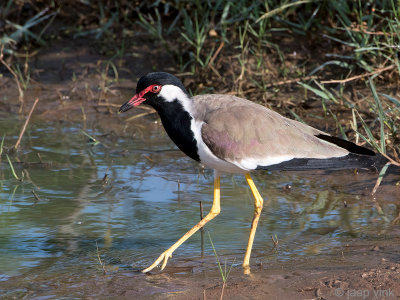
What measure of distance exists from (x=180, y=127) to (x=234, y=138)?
1.07 feet

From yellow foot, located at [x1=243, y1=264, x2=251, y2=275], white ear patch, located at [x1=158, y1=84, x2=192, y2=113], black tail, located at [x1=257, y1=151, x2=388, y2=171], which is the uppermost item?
white ear patch, located at [x1=158, y1=84, x2=192, y2=113]

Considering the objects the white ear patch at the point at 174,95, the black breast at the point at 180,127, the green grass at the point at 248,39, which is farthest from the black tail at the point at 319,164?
the green grass at the point at 248,39

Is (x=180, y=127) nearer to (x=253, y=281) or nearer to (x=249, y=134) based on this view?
(x=249, y=134)

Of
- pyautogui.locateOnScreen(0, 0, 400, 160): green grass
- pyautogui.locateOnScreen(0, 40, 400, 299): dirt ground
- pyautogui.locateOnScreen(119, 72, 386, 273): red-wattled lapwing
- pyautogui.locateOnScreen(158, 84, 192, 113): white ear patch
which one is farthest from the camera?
pyautogui.locateOnScreen(0, 0, 400, 160): green grass

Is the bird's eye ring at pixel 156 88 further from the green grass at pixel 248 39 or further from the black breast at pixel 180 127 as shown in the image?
the green grass at pixel 248 39

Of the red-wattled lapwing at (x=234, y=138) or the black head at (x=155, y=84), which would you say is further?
the black head at (x=155, y=84)

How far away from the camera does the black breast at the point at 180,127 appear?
4.15m

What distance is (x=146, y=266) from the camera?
13.7ft

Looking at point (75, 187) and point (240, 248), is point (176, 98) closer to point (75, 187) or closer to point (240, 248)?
point (240, 248)

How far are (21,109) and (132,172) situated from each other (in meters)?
2.05

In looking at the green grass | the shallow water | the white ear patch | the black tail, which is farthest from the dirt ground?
the green grass

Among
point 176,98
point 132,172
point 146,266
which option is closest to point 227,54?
point 132,172

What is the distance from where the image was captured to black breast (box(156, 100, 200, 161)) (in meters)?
4.15

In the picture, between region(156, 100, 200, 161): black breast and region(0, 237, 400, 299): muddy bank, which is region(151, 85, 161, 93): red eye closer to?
region(156, 100, 200, 161): black breast
